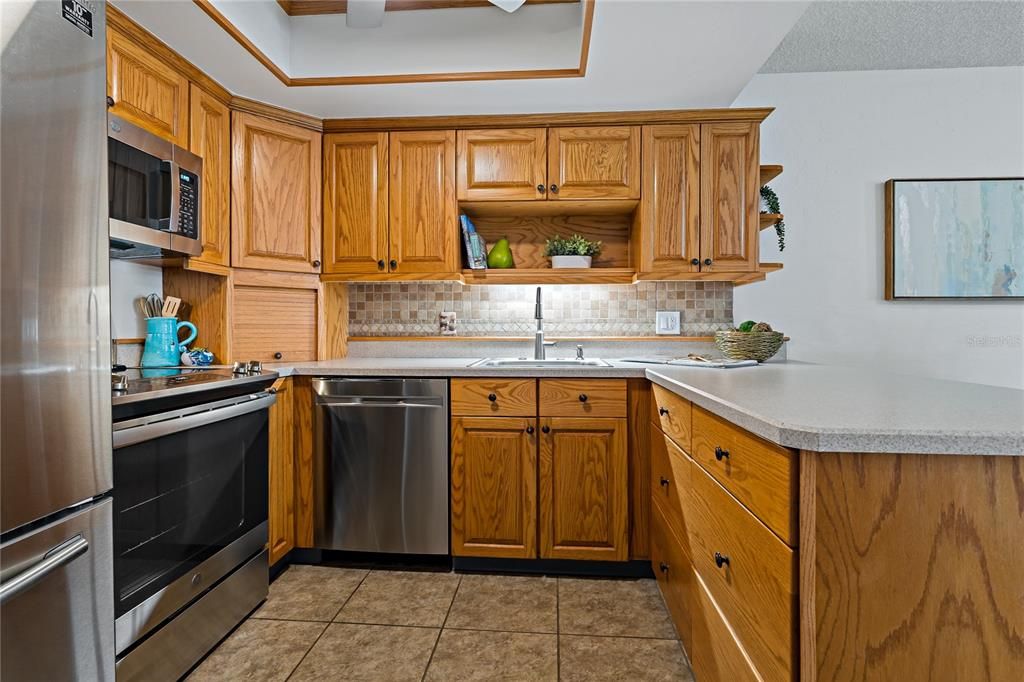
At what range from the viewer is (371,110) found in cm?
259

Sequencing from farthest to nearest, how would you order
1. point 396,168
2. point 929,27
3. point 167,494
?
1. point 396,168
2. point 929,27
3. point 167,494

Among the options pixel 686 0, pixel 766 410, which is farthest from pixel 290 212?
pixel 766 410

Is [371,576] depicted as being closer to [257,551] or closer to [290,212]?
[257,551]

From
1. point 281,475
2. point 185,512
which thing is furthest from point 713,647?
point 281,475

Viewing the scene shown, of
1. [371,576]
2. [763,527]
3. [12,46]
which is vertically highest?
[12,46]

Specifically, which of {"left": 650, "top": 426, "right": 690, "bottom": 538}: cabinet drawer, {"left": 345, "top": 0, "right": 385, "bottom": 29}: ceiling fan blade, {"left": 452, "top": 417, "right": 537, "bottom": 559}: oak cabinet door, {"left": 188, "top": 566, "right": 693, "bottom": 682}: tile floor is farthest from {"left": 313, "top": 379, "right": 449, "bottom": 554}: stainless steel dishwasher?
{"left": 345, "top": 0, "right": 385, "bottom": 29}: ceiling fan blade

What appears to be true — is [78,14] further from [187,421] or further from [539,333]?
[539,333]

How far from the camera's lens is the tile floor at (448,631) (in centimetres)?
164

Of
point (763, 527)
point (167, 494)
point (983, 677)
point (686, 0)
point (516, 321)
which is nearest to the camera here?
point (983, 677)

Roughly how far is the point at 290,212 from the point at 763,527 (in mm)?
2383

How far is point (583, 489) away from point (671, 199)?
1.41 metres

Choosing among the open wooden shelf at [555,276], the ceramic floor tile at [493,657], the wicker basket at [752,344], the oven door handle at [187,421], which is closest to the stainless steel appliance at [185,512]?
the oven door handle at [187,421]

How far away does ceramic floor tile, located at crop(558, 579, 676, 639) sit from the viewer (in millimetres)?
1866

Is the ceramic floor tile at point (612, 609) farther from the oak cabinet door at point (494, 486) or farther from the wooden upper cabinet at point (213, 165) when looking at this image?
the wooden upper cabinet at point (213, 165)
